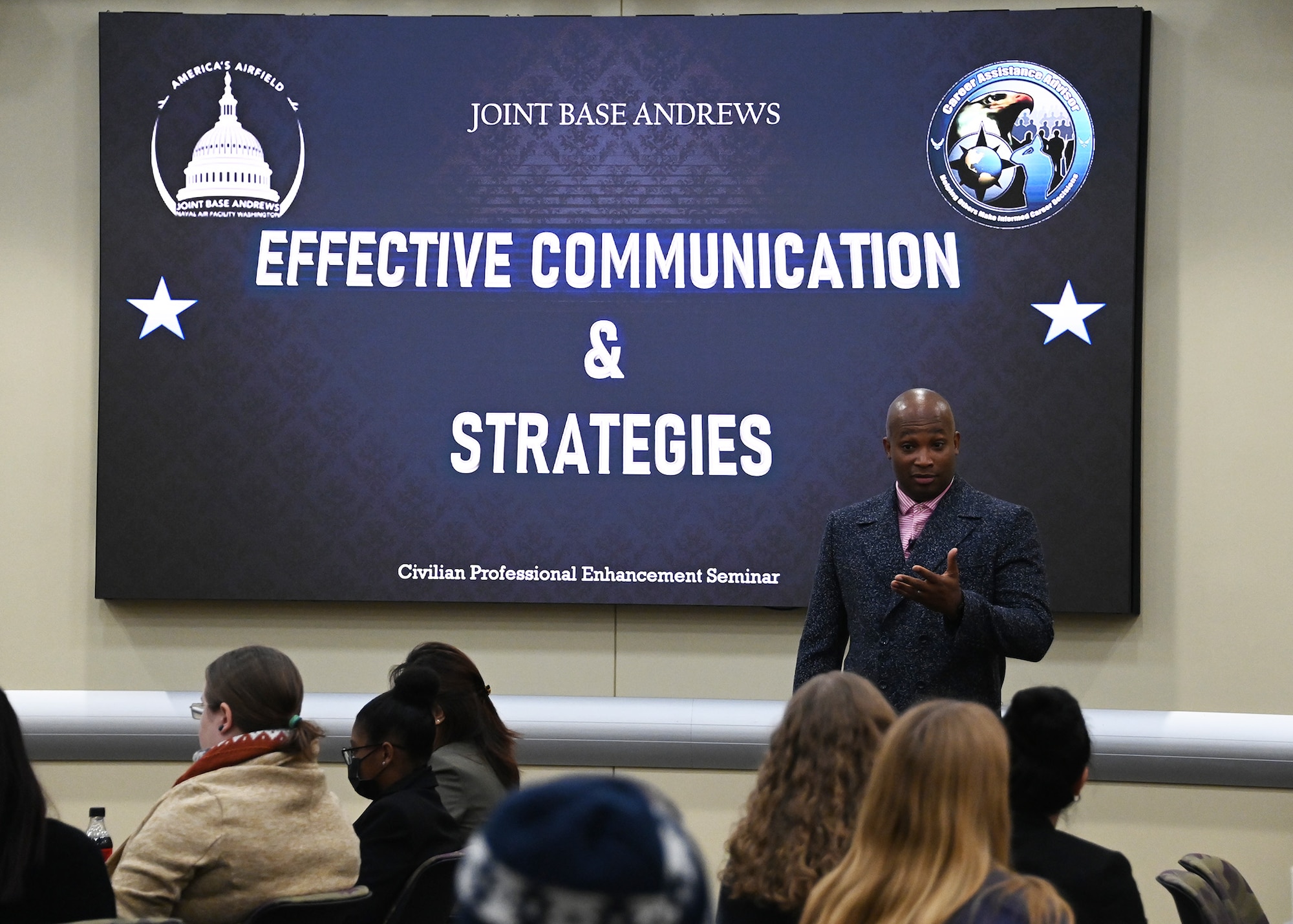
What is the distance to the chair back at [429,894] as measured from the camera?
2.39 m

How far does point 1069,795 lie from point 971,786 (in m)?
0.57

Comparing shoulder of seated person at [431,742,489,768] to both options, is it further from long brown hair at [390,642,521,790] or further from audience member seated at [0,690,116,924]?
audience member seated at [0,690,116,924]

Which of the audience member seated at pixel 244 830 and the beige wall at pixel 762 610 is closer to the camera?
the audience member seated at pixel 244 830

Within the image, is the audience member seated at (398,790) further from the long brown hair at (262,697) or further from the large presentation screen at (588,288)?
the large presentation screen at (588,288)

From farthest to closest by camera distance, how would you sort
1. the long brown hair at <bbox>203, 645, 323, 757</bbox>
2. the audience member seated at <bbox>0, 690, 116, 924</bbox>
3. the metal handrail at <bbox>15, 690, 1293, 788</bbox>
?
the metal handrail at <bbox>15, 690, 1293, 788</bbox>, the long brown hair at <bbox>203, 645, 323, 757</bbox>, the audience member seated at <bbox>0, 690, 116, 924</bbox>

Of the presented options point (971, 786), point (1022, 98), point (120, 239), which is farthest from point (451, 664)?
point (1022, 98)

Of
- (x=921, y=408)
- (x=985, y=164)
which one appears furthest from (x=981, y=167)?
(x=921, y=408)

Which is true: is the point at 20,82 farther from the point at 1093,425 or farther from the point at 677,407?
the point at 1093,425

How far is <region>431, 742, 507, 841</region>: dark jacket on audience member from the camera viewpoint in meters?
2.82

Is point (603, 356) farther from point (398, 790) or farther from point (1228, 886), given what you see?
point (1228, 886)

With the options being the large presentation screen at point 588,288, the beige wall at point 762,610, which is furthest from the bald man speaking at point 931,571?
the beige wall at point 762,610

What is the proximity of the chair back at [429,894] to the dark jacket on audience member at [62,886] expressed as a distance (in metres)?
0.67

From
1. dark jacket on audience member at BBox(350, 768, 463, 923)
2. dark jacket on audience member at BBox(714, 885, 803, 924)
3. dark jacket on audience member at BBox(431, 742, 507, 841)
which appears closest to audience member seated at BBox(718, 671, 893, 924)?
dark jacket on audience member at BBox(714, 885, 803, 924)

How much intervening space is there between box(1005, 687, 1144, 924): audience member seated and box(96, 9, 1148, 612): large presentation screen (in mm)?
2119
